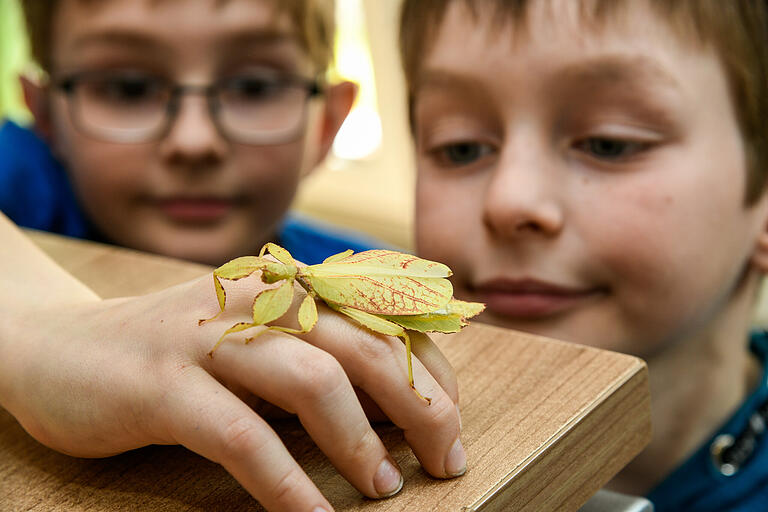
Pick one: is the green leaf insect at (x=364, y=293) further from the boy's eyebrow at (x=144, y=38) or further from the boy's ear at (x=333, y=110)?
the boy's ear at (x=333, y=110)

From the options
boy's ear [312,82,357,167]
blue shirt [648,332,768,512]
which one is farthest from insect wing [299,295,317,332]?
boy's ear [312,82,357,167]

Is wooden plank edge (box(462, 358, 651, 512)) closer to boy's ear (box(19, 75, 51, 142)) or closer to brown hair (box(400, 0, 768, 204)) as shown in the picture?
brown hair (box(400, 0, 768, 204))

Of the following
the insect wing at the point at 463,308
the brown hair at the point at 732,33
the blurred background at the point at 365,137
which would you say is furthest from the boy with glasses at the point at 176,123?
the blurred background at the point at 365,137

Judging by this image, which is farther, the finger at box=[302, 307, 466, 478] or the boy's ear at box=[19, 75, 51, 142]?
the boy's ear at box=[19, 75, 51, 142]

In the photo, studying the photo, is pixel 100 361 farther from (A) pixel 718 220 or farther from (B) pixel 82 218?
(B) pixel 82 218

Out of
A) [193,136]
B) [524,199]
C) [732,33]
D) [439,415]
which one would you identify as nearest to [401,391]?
[439,415]

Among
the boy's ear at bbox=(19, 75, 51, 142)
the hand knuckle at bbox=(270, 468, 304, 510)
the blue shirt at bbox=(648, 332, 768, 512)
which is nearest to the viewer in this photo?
the hand knuckle at bbox=(270, 468, 304, 510)

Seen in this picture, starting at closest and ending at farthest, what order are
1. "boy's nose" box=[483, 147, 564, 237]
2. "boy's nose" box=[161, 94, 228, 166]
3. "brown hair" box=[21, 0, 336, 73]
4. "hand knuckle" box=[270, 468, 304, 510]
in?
"hand knuckle" box=[270, 468, 304, 510], "boy's nose" box=[483, 147, 564, 237], "boy's nose" box=[161, 94, 228, 166], "brown hair" box=[21, 0, 336, 73]
